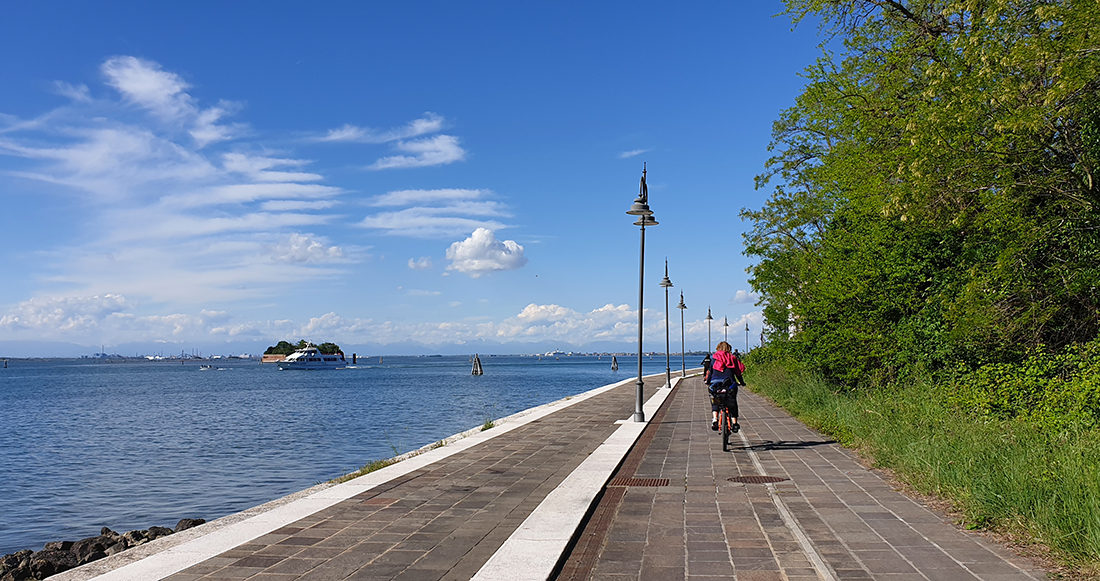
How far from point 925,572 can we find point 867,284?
1307cm

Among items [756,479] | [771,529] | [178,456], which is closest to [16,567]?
[771,529]

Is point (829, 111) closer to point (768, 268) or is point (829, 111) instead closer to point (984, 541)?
point (768, 268)

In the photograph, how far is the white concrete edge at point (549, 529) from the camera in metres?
6.07

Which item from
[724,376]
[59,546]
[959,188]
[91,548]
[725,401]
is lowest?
[59,546]

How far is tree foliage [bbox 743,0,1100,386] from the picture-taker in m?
12.7

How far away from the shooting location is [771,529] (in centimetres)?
757

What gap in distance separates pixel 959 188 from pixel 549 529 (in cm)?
1090

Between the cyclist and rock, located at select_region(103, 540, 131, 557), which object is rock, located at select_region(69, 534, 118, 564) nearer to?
rock, located at select_region(103, 540, 131, 557)

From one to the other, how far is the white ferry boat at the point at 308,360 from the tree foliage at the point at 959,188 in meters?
155

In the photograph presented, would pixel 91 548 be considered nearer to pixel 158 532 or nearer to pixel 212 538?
pixel 158 532

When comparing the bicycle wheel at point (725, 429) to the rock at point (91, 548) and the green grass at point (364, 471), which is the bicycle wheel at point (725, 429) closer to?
the green grass at point (364, 471)

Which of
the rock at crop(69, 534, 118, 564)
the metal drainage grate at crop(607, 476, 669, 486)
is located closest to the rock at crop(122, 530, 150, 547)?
the rock at crop(69, 534, 118, 564)

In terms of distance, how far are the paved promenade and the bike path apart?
0.02 metres

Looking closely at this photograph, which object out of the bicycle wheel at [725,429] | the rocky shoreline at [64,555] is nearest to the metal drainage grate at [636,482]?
the bicycle wheel at [725,429]
